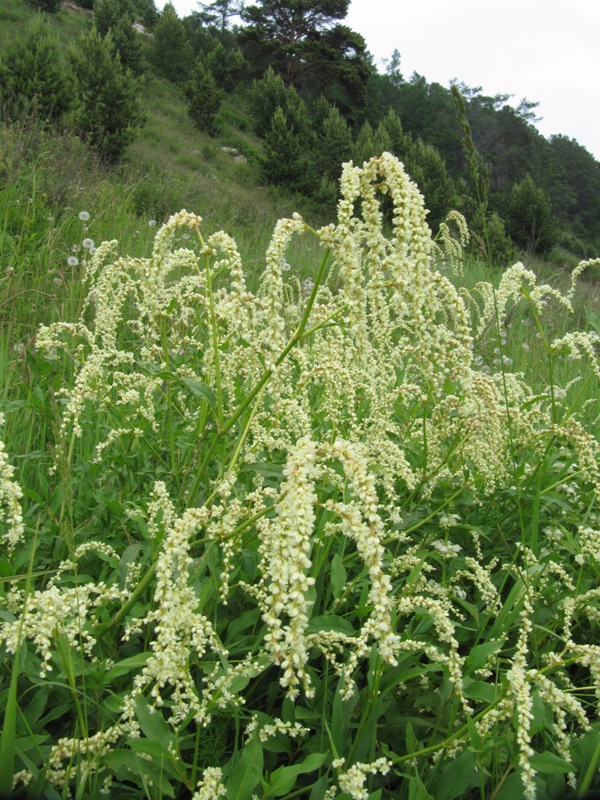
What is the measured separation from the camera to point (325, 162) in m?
33.2

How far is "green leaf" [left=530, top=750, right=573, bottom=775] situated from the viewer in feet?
4.72

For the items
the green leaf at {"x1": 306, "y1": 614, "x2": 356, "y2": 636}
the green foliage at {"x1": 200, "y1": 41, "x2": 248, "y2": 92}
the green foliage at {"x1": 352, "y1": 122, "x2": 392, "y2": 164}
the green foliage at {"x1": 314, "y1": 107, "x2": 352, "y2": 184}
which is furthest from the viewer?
the green foliage at {"x1": 200, "y1": 41, "x2": 248, "y2": 92}

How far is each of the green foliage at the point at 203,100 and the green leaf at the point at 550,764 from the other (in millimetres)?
40147

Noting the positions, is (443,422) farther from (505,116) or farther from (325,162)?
(505,116)

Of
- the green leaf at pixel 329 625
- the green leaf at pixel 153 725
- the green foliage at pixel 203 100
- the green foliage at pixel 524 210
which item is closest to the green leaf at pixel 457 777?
the green leaf at pixel 329 625

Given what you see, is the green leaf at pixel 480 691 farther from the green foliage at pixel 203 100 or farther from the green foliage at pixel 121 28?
the green foliage at pixel 203 100

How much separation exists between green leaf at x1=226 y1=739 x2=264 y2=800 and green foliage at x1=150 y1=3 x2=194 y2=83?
4755 cm

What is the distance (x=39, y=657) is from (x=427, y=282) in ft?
4.90

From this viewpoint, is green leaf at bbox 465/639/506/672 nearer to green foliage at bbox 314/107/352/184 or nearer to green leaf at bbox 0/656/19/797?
green leaf at bbox 0/656/19/797

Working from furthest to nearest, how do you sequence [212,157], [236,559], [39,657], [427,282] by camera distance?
[212,157]
[236,559]
[39,657]
[427,282]

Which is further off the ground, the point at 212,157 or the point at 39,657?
the point at 212,157

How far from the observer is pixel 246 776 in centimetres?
142

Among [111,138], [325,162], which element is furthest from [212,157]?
[111,138]

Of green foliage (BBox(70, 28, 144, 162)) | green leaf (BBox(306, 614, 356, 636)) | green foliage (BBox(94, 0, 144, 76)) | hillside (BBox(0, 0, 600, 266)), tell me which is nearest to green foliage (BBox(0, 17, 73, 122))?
hillside (BBox(0, 0, 600, 266))
